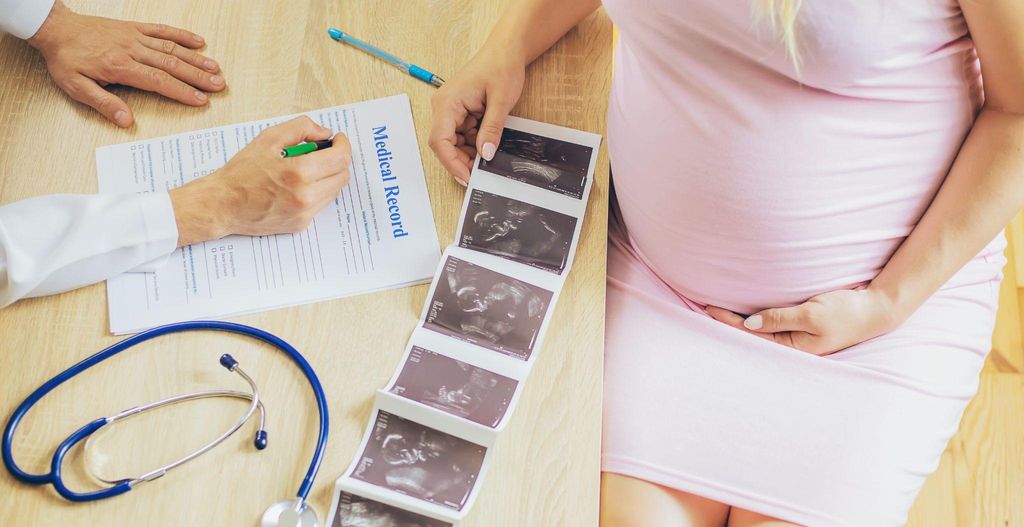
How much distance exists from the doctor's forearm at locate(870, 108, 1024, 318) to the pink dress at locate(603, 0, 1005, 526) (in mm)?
23

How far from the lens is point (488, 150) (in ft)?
3.24

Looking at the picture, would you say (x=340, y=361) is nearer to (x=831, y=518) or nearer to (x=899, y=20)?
(x=831, y=518)

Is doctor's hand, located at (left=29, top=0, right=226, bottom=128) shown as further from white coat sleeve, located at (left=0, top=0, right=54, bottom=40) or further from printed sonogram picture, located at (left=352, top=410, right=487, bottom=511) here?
printed sonogram picture, located at (left=352, top=410, right=487, bottom=511)

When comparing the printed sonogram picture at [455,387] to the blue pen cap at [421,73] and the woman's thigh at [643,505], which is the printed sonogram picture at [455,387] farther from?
the blue pen cap at [421,73]

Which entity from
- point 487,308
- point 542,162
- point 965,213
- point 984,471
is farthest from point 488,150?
point 984,471

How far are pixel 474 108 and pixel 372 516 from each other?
522mm

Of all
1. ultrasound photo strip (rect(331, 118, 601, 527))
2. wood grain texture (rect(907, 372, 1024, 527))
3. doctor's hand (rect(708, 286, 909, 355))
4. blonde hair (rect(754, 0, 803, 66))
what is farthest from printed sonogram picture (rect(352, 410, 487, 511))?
wood grain texture (rect(907, 372, 1024, 527))

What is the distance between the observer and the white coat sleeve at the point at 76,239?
89cm

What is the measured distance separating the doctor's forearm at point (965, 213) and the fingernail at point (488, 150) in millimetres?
516

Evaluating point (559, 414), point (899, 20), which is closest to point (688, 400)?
point (559, 414)

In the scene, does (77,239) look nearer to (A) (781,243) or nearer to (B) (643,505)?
(B) (643,505)

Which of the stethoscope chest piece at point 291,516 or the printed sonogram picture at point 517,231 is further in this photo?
the printed sonogram picture at point 517,231

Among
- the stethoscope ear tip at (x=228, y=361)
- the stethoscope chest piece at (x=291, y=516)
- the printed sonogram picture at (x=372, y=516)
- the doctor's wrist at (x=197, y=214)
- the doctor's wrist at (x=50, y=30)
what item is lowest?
the stethoscope chest piece at (x=291, y=516)

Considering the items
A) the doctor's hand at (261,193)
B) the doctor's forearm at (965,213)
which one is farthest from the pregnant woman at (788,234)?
the doctor's hand at (261,193)
